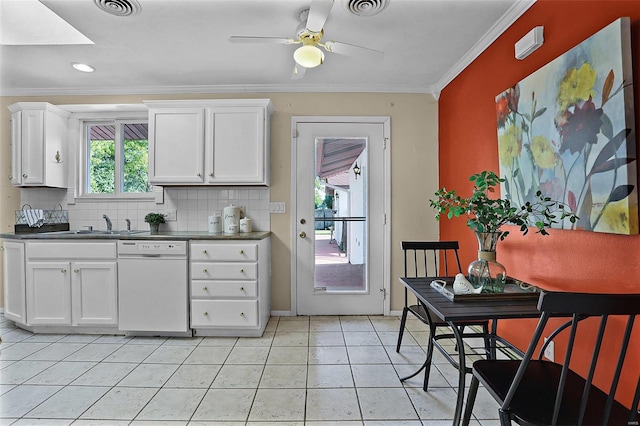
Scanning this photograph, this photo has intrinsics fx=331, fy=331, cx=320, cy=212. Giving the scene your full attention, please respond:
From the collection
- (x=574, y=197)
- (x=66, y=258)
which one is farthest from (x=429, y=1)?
(x=66, y=258)

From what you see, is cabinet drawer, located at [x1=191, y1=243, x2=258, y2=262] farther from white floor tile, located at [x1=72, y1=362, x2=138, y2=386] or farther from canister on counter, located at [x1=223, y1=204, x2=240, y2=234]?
white floor tile, located at [x1=72, y1=362, x2=138, y2=386]

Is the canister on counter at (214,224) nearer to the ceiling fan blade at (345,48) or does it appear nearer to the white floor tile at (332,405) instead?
the white floor tile at (332,405)

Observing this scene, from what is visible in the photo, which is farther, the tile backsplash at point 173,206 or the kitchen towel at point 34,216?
the tile backsplash at point 173,206

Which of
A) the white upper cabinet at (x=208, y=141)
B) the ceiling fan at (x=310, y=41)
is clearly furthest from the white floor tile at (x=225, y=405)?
the ceiling fan at (x=310, y=41)

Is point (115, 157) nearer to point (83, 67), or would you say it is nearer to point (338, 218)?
point (83, 67)

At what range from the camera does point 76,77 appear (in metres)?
3.24

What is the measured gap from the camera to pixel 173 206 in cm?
356

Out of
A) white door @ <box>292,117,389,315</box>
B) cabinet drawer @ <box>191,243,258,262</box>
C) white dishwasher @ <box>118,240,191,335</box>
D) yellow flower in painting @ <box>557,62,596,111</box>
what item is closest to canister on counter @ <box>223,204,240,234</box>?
cabinet drawer @ <box>191,243,258,262</box>

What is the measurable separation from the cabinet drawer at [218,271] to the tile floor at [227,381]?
1.82 feet

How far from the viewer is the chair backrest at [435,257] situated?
8.92 feet

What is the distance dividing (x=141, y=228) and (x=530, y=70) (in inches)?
148

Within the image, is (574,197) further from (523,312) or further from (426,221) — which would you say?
(426,221)

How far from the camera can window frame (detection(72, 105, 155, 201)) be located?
3.60 meters

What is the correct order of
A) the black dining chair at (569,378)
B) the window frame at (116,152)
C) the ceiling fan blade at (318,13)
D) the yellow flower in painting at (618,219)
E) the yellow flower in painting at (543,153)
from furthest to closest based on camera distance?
the window frame at (116,152), the yellow flower in painting at (543,153), the ceiling fan blade at (318,13), the yellow flower in painting at (618,219), the black dining chair at (569,378)
